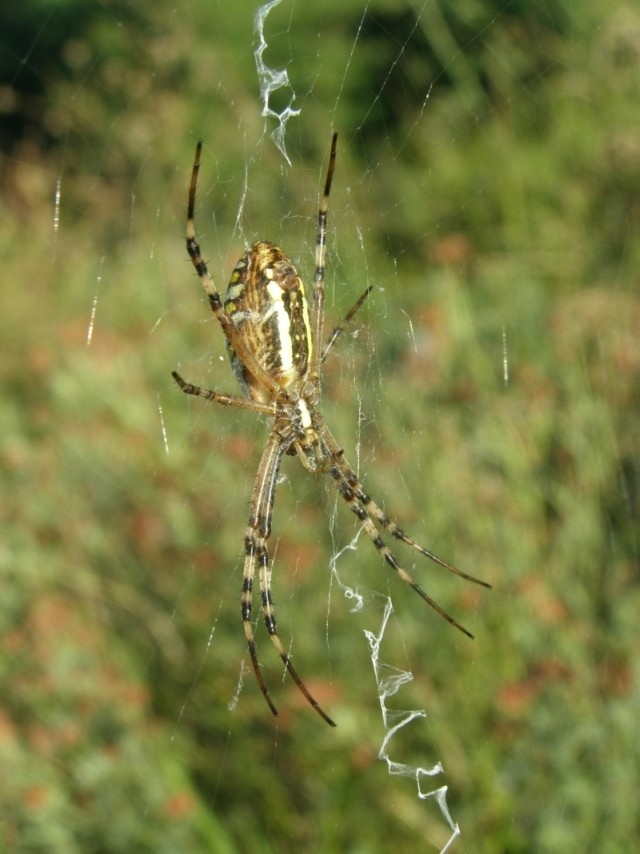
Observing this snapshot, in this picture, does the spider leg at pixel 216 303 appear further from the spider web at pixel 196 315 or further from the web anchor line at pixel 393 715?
the web anchor line at pixel 393 715

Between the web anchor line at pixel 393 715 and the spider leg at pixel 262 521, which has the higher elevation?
the spider leg at pixel 262 521

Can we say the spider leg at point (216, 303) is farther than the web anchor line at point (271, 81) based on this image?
No

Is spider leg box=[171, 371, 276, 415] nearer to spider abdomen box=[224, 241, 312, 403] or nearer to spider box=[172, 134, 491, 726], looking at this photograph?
spider box=[172, 134, 491, 726]

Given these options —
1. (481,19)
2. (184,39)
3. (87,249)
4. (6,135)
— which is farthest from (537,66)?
(6,135)

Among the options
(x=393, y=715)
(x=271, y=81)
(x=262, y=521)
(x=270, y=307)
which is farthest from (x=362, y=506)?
(x=271, y=81)

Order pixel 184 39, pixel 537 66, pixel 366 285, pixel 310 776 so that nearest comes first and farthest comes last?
pixel 310 776 < pixel 366 285 < pixel 184 39 < pixel 537 66

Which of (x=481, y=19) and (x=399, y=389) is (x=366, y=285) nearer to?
(x=399, y=389)

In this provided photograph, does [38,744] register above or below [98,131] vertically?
below

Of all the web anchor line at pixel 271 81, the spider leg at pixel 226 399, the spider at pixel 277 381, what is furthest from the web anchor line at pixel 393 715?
the web anchor line at pixel 271 81
